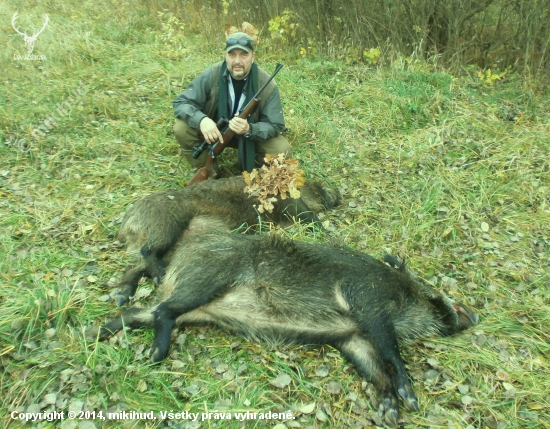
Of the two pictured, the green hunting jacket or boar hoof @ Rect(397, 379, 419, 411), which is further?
the green hunting jacket

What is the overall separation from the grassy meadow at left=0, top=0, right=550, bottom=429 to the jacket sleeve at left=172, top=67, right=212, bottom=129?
0.73 m

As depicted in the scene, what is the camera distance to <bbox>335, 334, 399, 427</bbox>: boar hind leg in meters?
2.88

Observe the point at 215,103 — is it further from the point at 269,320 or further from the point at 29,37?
the point at 29,37

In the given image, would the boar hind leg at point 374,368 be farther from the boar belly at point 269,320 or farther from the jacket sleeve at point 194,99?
the jacket sleeve at point 194,99

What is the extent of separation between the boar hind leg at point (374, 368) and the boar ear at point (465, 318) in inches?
32.5

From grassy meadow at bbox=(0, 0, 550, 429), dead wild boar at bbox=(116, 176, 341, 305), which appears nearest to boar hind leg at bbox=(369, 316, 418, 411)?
grassy meadow at bbox=(0, 0, 550, 429)

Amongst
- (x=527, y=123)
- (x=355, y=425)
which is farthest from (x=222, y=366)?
(x=527, y=123)

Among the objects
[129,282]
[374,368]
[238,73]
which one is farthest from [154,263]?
[238,73]

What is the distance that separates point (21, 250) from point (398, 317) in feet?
10.9

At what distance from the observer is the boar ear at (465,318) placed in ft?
11.3

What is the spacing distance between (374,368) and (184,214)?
2162mm

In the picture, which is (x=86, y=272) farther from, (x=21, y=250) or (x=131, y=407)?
(x=131, y=407)

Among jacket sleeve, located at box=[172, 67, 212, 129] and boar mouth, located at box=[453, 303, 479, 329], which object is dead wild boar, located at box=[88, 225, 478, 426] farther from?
jacket sleeve, located at box=[172, 67, 212, 129]

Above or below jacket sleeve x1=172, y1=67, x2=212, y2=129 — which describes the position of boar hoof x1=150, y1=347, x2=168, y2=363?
below
